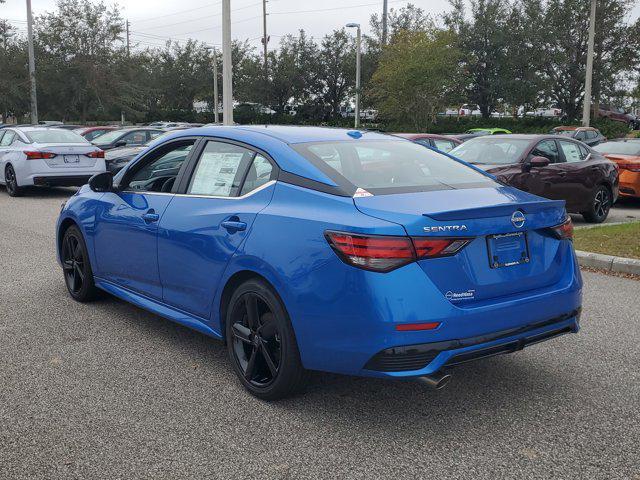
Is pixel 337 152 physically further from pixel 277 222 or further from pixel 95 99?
pixel 95 99

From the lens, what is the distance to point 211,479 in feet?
10.3

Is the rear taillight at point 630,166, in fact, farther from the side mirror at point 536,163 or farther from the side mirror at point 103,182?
the side mirror at point 103,182

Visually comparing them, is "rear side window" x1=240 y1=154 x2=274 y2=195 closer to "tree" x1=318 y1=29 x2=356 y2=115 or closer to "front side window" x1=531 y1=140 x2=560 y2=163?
"front side window" x1=531 y1=140 x2=560 y2=163

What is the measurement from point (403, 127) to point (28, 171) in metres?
30.1

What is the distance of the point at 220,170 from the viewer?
14.8ft

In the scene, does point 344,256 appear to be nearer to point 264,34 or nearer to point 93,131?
point 93,131

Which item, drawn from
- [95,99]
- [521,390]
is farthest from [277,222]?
[95,99]

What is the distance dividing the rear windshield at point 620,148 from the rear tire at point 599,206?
2.76m

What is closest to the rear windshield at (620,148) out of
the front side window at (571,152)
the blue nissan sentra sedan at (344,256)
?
the front side window at (571,152)

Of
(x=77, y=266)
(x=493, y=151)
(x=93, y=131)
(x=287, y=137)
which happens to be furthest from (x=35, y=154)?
(x=287, y=137)

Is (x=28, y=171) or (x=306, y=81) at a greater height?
(x=306, y=81)

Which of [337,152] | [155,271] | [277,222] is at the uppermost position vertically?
[337,152]

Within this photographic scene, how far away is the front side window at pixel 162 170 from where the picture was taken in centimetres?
495

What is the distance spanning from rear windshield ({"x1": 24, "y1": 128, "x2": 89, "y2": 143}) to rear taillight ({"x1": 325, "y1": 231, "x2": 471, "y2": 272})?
13.6 m
